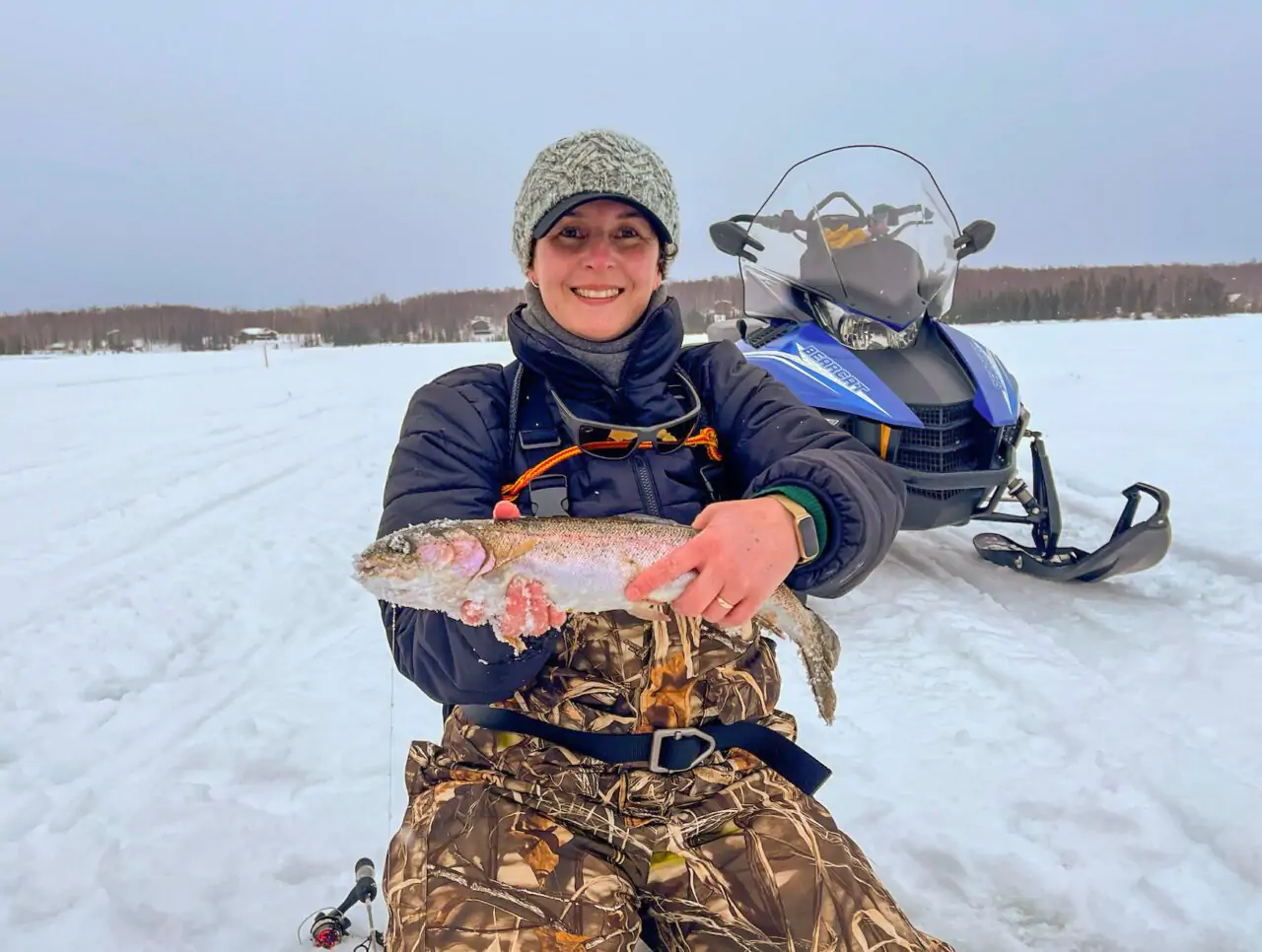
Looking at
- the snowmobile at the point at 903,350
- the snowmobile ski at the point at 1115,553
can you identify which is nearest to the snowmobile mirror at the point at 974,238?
the snowmobile at the point at 903,350

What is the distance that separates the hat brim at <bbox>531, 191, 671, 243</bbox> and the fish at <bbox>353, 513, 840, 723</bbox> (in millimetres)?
902

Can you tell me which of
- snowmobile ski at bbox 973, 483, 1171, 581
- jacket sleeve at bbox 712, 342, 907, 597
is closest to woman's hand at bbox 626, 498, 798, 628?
jacket sleeve at bbox 712, 342, 907, 597

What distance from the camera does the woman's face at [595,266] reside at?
2252mm

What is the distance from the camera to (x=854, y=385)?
14.4 ft

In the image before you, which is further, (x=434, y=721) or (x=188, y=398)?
(x=188, y=398)

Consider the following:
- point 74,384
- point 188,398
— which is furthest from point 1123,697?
point 74,384

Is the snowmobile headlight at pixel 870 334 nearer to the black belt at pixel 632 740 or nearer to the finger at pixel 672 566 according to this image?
the black belt at pixel 632 740

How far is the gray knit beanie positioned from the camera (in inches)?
85.0

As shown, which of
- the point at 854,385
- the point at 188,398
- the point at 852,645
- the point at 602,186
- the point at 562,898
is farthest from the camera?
the point at 188,398

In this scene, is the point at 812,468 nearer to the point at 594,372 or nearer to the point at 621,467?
the point at 621,467

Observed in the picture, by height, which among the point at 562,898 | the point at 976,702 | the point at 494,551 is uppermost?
the point at 494,551

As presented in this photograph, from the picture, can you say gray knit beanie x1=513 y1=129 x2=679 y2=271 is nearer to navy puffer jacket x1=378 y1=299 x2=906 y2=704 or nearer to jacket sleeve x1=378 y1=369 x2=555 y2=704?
navy puffer jacket x1=378 y1=299 x2=906 y2=704

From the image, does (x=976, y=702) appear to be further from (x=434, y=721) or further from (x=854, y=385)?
(x=434, y=721)

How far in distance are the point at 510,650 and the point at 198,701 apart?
2377mm
